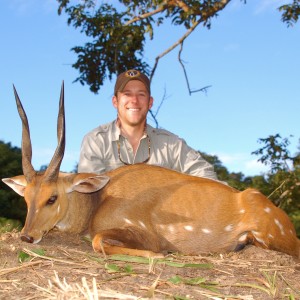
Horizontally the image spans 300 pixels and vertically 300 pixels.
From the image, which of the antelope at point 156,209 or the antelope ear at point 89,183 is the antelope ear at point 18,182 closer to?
the antelope at point 156,209

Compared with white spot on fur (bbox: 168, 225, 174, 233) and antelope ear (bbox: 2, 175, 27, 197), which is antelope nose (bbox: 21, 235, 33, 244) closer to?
antelope ear (bbox: 2, 175, 27, 197)

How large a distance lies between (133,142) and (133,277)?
3.50 m

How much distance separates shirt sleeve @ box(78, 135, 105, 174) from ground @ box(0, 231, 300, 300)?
84.9 inches

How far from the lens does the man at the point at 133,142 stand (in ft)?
21.5

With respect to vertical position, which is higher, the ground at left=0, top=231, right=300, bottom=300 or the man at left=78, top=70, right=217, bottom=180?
the man at left=78, top=70, right=217, bottom=180

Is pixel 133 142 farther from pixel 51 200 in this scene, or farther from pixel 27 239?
pixel 27 239

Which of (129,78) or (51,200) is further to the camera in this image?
(129,78)

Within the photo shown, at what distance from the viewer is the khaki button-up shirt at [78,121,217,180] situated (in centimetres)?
652

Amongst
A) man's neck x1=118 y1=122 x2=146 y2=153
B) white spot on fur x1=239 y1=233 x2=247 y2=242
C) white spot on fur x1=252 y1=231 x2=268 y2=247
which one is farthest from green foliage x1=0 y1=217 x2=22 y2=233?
white spot on fur x1=252 y1=231 x2=268 y2=247

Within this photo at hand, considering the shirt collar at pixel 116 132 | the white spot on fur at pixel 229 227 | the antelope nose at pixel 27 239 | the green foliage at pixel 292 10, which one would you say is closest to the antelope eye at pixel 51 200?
the antelope nose at pixel 27 239

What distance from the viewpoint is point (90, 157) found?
648cm

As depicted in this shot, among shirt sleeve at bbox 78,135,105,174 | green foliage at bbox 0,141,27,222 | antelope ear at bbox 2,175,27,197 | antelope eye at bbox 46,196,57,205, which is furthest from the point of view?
green foliage at bbox 0,141,27,222

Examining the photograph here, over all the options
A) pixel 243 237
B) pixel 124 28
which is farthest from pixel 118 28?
pixel 243 237

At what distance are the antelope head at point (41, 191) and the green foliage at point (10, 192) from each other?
945 cm
